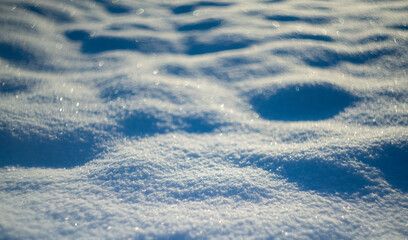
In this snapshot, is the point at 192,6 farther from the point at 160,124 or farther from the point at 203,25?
the point at 160,124

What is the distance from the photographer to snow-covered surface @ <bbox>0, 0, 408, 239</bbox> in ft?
2.44

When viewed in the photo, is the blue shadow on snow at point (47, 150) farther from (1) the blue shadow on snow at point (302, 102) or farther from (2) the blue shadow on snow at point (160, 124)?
(1) the blue shadow on snow at point (302, 102)

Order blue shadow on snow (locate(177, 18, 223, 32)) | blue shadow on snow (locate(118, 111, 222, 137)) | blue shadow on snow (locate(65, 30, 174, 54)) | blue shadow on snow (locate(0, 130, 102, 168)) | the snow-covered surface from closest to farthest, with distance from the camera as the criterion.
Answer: the snow-covered surface
blue shadow on snow (locate(0, 130, 102, 168))
blue shadow on snow (locate(118, 111, 222, 137))
blue shadow on snow (locate(65, 30, 174, 54))
blue shadow on snow (locate(177, 18, 223, 32))

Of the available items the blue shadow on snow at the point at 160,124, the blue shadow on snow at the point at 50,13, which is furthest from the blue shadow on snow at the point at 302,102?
the blue shadow on snow at the point at 50,13

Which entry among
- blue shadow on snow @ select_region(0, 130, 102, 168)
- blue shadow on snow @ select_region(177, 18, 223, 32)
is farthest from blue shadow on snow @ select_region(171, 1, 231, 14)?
blue shadow on snow @ select_region(0, 130, 102, 168)

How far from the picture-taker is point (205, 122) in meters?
1.09

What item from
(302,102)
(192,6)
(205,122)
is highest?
(192,6)

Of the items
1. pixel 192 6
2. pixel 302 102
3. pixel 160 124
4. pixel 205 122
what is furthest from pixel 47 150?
pixel 192 6

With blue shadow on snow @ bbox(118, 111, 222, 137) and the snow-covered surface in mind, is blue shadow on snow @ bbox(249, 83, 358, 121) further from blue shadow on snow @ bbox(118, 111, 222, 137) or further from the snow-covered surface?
blue shadow on snow @ bbox(118, 111, 222, 137)

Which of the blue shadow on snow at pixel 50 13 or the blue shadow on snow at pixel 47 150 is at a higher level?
the blue shadow on snow at pixel 50 13

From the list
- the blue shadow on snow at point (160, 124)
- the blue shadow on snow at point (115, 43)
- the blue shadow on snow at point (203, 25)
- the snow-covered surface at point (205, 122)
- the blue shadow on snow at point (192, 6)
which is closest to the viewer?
the snow-covered surface at point (205, 122)

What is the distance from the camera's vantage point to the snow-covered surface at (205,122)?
29.3 inches

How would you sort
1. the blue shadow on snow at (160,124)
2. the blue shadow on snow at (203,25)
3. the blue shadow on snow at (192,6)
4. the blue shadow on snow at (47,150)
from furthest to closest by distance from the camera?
the blue shadow on snow at (192,6), the blue shadow on snow at (203,25), the blue shadow on snow at (160,124), the blue shadow on snow at (47,150)

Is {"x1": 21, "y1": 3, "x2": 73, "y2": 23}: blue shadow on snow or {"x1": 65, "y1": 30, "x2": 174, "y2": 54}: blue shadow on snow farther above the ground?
{"x1": 21, "y1": 3, "x2": 73, "y2": 23}: blue shadow on snow
